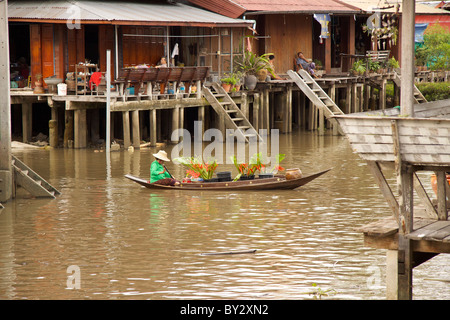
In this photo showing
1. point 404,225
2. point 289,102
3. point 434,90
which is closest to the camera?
point 404,225

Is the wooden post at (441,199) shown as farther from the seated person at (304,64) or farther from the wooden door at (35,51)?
the seated person at (304,64)

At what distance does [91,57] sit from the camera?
2684 centimetres

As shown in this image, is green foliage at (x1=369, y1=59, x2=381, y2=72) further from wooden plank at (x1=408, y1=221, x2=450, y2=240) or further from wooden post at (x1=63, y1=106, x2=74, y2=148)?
wooden plank at (x1=408, y1=221, x2=450, y2=240)

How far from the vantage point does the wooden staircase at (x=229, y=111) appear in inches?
1054

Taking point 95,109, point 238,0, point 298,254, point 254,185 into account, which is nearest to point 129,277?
point 298,254

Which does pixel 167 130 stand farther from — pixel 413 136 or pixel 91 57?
pixel 413 136

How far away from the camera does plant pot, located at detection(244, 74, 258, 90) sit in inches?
1136

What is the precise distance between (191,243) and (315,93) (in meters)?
16.9

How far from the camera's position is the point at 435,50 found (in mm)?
39000

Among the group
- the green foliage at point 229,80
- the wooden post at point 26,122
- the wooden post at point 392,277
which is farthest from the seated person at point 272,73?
the wooden post at point 392,277

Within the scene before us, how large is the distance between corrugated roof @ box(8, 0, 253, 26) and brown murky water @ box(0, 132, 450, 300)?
5.41 metres

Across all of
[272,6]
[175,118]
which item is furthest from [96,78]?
[272,6]

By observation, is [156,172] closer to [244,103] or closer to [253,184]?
[253,184]

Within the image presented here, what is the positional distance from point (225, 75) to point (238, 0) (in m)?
4.02
